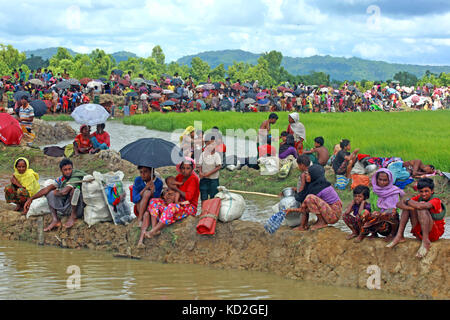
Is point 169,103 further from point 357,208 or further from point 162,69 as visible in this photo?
point 162,69

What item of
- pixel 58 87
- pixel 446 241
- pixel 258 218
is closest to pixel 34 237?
pixel 258 218

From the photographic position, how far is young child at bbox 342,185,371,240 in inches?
261

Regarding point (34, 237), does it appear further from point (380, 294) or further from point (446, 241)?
point (446, 241)

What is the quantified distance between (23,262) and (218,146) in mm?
3211

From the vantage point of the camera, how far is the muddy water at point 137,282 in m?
6.32

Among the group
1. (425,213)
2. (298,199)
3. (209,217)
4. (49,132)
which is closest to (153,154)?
(209,217)

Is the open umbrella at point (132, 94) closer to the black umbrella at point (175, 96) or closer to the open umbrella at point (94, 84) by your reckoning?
the open umbrella at point (94, 84)

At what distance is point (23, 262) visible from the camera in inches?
295

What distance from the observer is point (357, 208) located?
265 inches

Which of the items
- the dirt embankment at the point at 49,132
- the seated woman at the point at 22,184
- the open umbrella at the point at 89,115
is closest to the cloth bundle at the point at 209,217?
the seated woman at the point at 22,184

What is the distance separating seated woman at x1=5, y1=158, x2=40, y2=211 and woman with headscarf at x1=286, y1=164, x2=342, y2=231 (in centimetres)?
381

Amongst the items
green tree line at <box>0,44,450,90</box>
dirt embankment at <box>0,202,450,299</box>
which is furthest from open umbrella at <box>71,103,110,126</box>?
green tree line at <box>0,44,450,90</box>

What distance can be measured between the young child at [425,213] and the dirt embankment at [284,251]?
0.34 ft
